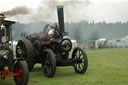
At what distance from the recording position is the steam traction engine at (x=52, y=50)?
7008 mm

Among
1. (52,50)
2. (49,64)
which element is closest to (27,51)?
(52,50)

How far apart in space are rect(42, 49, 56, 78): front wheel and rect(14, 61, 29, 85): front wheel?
1408 millimetres

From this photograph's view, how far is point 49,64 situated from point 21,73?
76.2 inches

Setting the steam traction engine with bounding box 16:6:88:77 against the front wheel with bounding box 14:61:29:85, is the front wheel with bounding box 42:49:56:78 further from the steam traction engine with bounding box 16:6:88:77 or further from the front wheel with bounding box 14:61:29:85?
the front wheel with bounding box 14:61:29:85

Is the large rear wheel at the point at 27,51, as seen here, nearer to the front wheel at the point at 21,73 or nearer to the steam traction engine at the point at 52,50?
the steam traction engine at the point at 52,50

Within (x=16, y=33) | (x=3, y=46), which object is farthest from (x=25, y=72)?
(x=16, y=33)

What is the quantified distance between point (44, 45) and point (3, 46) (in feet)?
8.91

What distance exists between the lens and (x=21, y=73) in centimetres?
514

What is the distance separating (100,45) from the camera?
29.0 metres

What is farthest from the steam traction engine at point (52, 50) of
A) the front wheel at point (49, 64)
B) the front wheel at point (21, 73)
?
the front wheel at point (21, 73)

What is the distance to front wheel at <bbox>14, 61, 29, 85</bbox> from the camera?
16.5 feet

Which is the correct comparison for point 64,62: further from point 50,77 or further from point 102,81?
point 102,81

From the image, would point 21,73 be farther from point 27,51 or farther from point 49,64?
point 27,51

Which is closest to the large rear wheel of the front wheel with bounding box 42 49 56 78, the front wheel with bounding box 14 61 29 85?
the front wheel with bounding box 42 49 56 78
